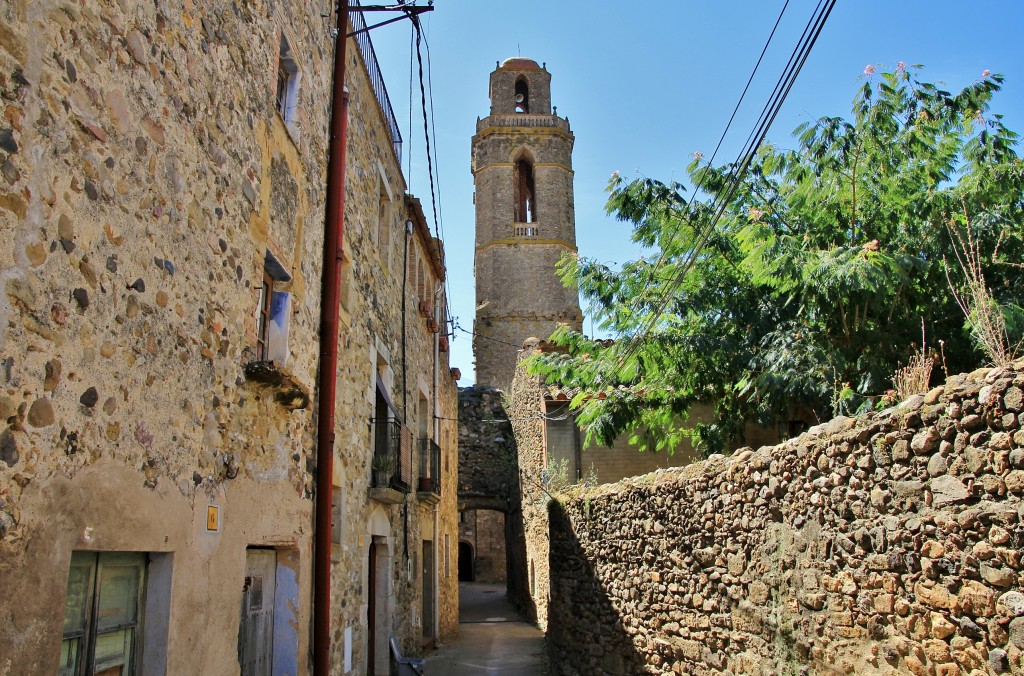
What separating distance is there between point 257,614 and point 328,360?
2083mm

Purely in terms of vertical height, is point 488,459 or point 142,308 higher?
point 488,459

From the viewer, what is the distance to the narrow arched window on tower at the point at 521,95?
36844mm

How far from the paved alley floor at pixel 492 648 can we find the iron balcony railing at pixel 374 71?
774cm

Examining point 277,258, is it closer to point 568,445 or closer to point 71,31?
point 71,31

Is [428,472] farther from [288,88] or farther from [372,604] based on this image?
Result: [288,88]

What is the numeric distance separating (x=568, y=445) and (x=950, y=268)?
791 cm

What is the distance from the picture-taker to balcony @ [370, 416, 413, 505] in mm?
8773

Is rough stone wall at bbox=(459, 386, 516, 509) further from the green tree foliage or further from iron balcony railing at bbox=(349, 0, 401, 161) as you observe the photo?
iron balcony railing at bbox=(349, 0, 401, 161)

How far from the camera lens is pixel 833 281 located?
8.73 m

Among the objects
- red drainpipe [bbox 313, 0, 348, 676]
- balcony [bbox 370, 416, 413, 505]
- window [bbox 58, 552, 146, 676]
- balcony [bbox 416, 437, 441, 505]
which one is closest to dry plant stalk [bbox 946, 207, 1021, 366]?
red drainpipe [bbox 313, 0, 348, 676]

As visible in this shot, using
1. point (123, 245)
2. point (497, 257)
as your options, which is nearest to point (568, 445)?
point (123, 245)

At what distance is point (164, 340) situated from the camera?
3838 millimetres

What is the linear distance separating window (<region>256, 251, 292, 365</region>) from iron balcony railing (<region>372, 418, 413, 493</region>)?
337 centimetres

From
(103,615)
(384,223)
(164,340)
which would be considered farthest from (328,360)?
(384,223)
